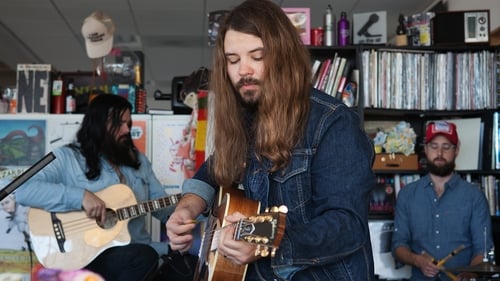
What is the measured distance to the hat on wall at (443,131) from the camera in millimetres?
3566

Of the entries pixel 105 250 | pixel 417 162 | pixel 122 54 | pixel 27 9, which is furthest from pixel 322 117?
pixel 27 9

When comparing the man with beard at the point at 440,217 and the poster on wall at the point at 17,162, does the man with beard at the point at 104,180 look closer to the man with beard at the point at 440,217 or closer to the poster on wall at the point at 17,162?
the poster on wall at the point at 17,162

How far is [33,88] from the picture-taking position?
3.73 m

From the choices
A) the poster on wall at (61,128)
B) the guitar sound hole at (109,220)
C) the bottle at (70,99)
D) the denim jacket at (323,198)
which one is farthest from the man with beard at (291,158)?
the bottle at (70,99)

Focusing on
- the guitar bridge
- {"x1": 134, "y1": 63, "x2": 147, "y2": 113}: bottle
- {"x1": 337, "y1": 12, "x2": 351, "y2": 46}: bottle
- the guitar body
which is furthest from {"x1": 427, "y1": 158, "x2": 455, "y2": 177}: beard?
the guitar body

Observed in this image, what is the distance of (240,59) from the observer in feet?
4.69

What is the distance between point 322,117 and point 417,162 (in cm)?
253

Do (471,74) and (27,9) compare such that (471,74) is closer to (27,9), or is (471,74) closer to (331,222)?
(331,222)

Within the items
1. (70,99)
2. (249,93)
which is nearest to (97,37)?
(70,99)

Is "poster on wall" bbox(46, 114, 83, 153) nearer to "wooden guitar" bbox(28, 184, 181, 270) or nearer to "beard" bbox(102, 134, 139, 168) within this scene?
"beard" bbox(102, 134, 139, 168)

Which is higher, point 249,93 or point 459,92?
point 459,92

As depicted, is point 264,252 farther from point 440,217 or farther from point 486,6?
point 486,6

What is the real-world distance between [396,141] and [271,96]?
8.12ft

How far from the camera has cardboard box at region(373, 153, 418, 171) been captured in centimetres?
367
